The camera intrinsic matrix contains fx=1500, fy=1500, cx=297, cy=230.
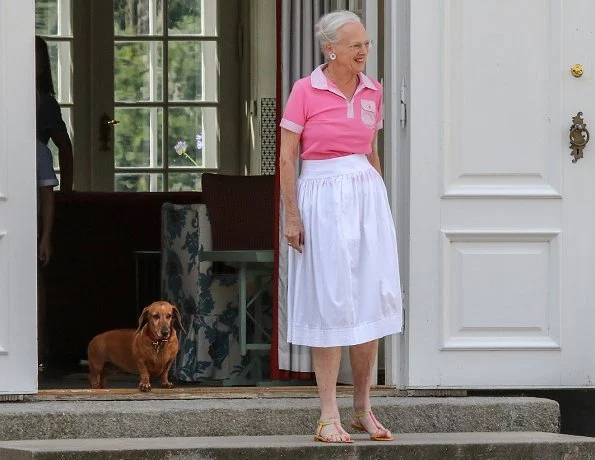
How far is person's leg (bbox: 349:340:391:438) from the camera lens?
202 inches

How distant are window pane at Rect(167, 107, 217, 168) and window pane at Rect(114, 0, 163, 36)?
601mm

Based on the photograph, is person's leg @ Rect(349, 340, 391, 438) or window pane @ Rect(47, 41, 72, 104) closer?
person's leg @ Rect(349, 340, 391, 438)

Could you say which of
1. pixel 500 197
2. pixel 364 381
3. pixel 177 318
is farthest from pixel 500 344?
pixel 177 318

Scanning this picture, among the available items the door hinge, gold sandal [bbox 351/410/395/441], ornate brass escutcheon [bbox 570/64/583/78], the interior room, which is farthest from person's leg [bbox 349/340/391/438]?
the interior room

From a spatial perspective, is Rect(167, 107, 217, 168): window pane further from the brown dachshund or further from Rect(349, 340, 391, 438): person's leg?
Rect(349, 340, 391, 438): person's leg

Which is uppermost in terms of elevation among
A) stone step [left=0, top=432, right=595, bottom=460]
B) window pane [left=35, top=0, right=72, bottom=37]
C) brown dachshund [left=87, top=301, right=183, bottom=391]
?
window pane [left=35, top=0, right=72, bottom=37]

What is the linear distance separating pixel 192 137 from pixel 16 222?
4.91 meters

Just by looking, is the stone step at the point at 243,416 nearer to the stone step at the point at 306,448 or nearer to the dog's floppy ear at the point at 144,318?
the stone step at the point at 306,448

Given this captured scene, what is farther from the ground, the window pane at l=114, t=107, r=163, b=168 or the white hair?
the white hair

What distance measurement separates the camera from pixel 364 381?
16.9 feet

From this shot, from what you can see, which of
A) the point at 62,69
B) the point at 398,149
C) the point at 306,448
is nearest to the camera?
the point at 306,448

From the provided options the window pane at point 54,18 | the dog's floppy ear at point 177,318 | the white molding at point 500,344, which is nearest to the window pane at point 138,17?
the window pane at point 54,18

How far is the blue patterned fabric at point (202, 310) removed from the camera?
6898 mm

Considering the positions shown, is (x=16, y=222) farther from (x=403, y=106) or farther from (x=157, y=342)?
(x=403, y=106)
